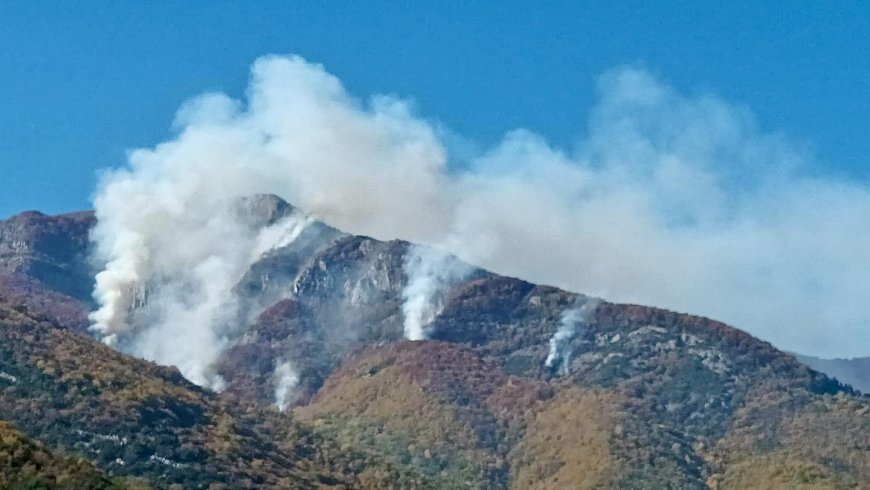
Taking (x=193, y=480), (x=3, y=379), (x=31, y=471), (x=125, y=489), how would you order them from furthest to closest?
(x=3, y=379)
(x=193, y=480)
(x=125, y=489)
(x=31, y=471)

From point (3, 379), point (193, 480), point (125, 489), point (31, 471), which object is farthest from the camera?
point (3, 379)

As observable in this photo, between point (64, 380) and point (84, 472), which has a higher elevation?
point (64, 380)

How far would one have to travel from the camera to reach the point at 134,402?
195 meters

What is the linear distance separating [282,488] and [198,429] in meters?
21.7

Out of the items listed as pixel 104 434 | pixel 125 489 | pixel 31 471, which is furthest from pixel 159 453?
pixel 31 471

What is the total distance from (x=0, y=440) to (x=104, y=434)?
6159 cm

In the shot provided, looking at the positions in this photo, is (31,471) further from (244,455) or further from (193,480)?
(244,455)

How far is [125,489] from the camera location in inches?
5059

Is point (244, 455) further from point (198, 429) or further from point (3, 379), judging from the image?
point (3, 379)

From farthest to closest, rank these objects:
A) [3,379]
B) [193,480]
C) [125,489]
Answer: [3,379] < [193,480] < [125,489]

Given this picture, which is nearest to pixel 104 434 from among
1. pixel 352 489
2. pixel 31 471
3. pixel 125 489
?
pixel 352 489

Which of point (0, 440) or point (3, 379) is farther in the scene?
point (3, 379)

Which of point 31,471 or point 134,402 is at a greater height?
point 134,402

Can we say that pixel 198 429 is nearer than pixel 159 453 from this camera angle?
No
